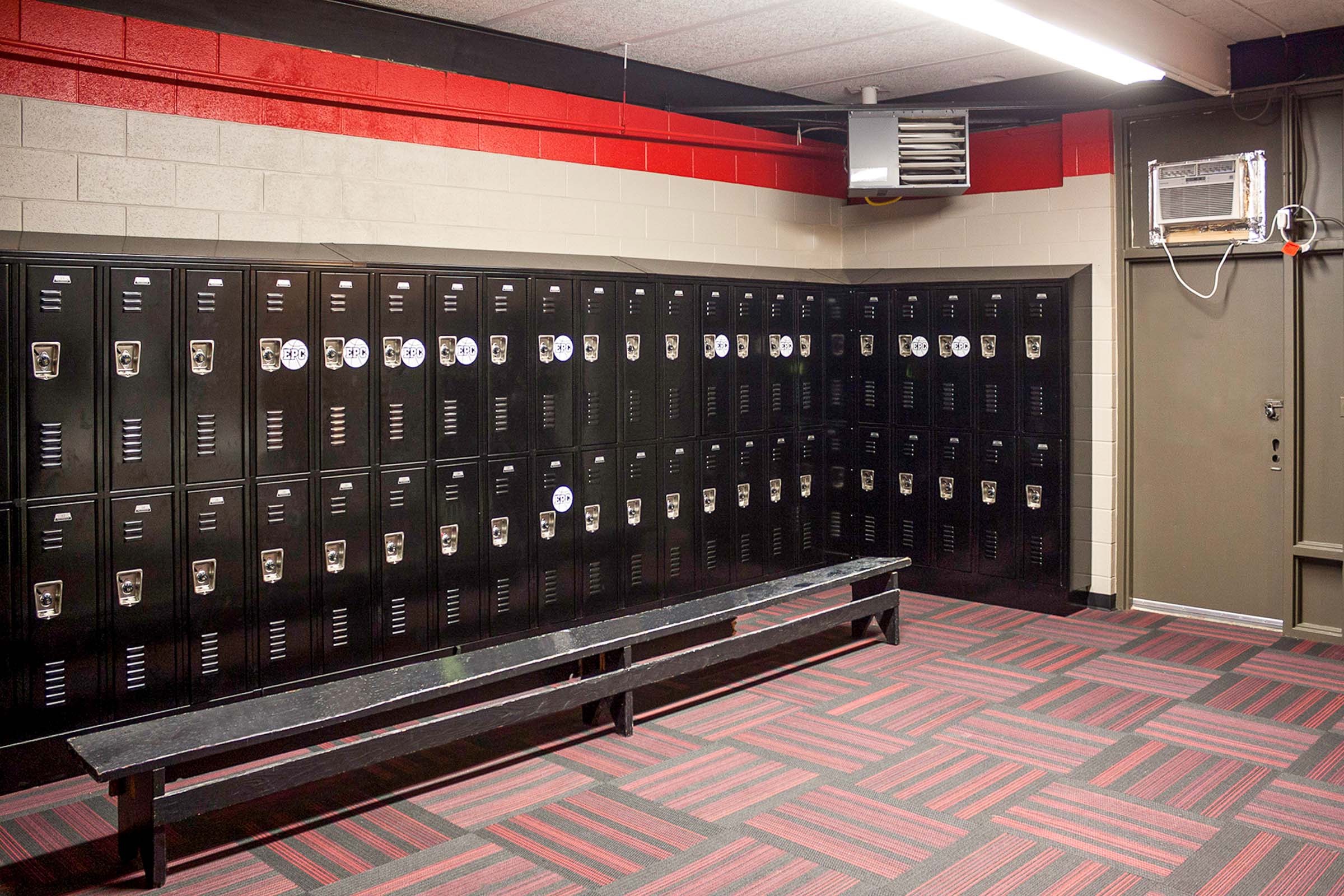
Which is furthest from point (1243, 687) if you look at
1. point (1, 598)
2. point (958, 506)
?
point (1, 598)

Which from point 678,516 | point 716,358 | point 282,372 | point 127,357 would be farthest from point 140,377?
point 716,358

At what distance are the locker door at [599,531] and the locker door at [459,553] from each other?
56 centimetres

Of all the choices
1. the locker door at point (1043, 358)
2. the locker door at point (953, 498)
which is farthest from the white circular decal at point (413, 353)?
the locker door at point (1043, 358)

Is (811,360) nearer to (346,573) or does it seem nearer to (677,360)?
(677,360)

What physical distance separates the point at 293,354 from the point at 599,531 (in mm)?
1679

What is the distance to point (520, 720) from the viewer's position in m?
3.54

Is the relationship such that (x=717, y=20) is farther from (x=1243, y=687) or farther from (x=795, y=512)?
(x=1243, y=687)

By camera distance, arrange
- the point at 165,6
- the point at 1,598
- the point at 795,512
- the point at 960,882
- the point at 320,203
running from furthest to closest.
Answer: the point at 795,512 < the point at 320,203 < the point at 165,6 < the point at 1,598 < the point at 960,882

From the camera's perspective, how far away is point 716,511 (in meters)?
5.62

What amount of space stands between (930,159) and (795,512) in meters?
2.03

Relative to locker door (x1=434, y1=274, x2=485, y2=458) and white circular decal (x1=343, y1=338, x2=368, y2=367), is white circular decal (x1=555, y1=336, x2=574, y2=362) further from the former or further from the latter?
white circular decal (x1=343, y1=338, x2=368, y2=367)

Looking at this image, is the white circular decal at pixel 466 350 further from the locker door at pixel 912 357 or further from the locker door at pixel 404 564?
the locker door at pixel 912 357

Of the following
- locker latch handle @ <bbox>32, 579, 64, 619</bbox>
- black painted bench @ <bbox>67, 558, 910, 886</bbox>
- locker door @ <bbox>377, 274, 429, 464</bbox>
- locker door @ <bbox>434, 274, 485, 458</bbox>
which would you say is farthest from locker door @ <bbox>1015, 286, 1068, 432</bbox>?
locker latch handle @ <bbox>32, 579, 64, 619</bbox>

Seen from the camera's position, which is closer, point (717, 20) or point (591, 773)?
point (591, 773)
